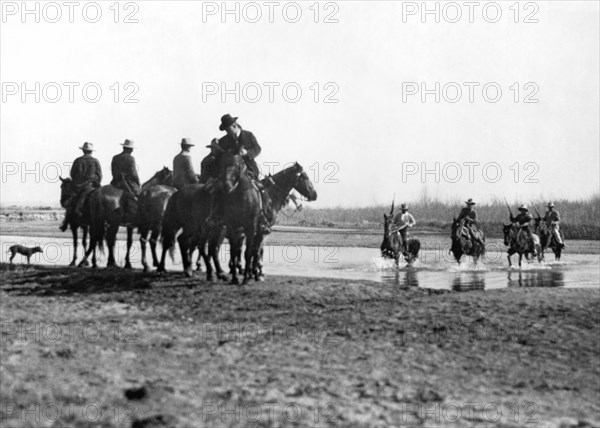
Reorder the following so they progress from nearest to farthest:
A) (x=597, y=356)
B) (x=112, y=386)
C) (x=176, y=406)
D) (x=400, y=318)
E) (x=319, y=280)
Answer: (x=176, y=406), (x=112, y=386), (x=597, y=356), (x=400, y=318), (x=319, y=280)

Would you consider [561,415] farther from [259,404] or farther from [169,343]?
[169,343]

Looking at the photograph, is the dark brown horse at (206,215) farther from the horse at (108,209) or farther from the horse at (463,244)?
the horse at (463,244)

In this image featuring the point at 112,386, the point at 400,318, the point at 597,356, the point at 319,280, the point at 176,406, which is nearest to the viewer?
the point at 176,406

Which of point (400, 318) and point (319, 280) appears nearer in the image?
point (400, 318)

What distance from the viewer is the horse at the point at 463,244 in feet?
68.6

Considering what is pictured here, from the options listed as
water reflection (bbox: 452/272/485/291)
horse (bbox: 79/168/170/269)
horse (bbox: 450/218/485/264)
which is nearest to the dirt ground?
water reflection (bbox: 452/272/485/291)

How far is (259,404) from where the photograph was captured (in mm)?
5984

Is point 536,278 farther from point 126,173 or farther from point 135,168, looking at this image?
point 126,173

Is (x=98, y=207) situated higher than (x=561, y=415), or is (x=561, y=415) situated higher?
(x=98, y=207)

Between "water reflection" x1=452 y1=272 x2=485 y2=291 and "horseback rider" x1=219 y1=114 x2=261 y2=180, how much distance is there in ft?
16.1

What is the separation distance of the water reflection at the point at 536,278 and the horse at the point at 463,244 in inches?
54.1

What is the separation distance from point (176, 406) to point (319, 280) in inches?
354

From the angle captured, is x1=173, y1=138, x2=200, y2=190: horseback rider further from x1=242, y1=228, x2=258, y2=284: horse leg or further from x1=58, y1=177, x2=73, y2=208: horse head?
x1=58, y1=177, x2=73, y2=208: horse head

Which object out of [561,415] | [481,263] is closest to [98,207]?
[481,263]
